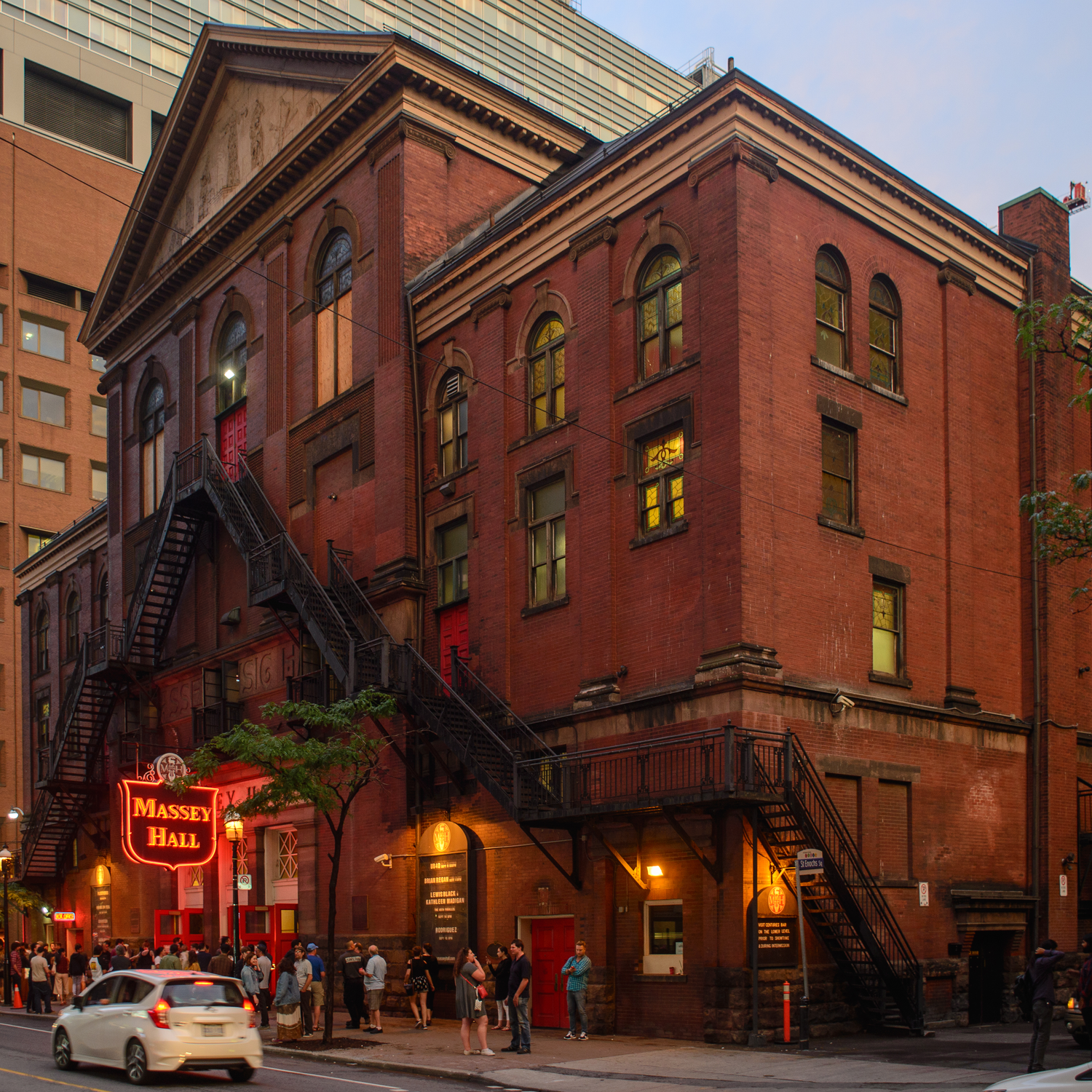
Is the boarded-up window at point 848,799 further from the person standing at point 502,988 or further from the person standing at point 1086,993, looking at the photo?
the person standing at point 502,988

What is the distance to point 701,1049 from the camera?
2166 cm

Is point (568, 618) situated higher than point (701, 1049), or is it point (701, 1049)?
point (568, 618)

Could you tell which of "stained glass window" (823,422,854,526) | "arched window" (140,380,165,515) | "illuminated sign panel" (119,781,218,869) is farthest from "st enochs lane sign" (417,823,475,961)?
"arched window" (140,380,165,515)

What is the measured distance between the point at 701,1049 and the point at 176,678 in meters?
23.9

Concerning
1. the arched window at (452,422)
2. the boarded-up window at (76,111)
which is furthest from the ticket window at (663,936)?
the boarded-up window at (76,111)

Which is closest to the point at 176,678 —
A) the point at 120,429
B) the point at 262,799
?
the point at 120,429

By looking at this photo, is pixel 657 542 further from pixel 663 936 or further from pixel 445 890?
pixel 445 890

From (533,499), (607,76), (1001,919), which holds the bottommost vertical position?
(1001,919)

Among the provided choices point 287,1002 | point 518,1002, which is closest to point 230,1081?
point 518,1002

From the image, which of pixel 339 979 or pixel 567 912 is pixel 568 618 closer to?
pixel 567 912

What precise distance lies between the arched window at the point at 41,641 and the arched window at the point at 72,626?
198 centimetres

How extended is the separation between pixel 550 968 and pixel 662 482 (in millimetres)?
9652

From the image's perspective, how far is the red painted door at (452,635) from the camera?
30342 millimetres

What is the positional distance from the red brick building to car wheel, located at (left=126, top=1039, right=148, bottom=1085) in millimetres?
8369
